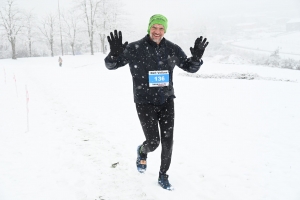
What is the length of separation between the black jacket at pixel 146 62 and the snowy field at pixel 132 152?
1474mm

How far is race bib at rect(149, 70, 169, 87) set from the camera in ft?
10.2

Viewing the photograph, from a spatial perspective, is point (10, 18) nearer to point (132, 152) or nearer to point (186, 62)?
point (132, 152)

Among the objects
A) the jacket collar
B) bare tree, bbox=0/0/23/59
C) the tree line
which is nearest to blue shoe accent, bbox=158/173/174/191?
the jacket collar

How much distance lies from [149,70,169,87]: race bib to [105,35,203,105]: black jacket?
0.14 feet

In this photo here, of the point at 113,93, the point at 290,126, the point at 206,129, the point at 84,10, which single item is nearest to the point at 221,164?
the point at 206,129

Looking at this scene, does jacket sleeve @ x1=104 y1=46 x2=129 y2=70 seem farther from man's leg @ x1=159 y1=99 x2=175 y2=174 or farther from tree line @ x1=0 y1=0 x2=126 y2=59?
tree line @ x1=0 y1=0 x2=126 y2=59

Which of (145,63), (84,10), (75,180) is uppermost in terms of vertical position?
(84,10)

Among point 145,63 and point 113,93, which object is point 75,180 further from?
point 113,93

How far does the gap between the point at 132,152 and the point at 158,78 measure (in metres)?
2.32

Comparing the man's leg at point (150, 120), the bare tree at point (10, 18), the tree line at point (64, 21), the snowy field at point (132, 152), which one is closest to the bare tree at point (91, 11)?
the tree line at point (64, 21)

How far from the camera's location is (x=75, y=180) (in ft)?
12.2

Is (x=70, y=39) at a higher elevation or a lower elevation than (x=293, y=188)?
higher

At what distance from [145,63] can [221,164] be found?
2.75 metres

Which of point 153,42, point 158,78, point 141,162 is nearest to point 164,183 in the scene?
point 141,162
